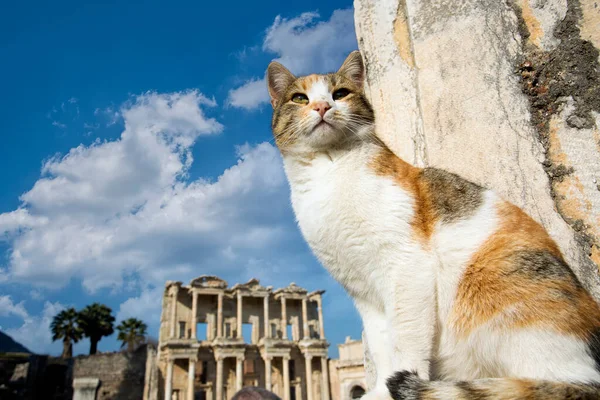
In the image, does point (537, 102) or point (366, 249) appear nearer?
point (366, 249)

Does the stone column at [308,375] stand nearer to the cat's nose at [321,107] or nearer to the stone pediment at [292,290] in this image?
the stone pediment at [292,290]

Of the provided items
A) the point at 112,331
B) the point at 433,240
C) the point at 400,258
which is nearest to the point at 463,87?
the point at 433,240

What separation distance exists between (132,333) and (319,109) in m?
38.7

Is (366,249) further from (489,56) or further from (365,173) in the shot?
(489,56)

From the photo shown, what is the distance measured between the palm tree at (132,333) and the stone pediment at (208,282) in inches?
292

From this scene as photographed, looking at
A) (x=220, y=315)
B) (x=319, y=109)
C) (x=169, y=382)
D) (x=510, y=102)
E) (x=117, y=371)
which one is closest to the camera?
(x=319, y=109)

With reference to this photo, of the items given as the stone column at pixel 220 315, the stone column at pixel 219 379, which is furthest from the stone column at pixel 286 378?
the stone column at pixel 220 315

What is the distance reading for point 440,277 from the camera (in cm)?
150

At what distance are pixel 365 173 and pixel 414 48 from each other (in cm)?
115

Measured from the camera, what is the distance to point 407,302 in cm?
143

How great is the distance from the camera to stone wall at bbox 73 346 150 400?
3045 cm

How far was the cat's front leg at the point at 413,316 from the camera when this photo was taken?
55.2 inches

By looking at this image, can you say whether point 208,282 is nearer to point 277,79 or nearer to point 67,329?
point 67,329

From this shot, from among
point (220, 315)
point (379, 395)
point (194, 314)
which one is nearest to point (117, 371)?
point (194, 314)
